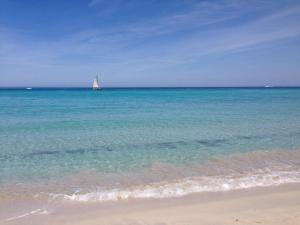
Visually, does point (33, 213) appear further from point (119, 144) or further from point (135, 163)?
point (119, 144)

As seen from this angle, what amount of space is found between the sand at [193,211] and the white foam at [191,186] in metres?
0.34

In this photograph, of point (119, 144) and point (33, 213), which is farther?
point (119, 144)

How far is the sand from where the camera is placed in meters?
5.65

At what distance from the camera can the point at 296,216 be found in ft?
19.1

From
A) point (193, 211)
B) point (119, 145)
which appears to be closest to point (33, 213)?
point (193, 211)

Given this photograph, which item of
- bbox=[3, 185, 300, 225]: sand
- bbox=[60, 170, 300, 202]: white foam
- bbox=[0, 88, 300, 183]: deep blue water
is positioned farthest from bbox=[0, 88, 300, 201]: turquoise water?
bbox=[3, 185, 300, 225]: sand

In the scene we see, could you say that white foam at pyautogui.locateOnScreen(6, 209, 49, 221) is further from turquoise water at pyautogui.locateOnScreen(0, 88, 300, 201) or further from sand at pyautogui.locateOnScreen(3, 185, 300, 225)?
turquoise water at pyautogui.locateOnScreen(0, 88, 300, 201)

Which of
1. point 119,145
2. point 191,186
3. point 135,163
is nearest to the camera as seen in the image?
point 191,186

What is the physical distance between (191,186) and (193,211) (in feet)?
5.47

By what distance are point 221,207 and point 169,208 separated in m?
1.10

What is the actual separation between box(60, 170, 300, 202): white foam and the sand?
1.12ft

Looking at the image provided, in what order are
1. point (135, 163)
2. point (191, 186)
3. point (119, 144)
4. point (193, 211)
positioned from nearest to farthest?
point (193, 211) < point (191, 186) < point (135, 163) < point (119, 144)

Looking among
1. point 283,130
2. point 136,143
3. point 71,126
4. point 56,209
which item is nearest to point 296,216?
point 56,209

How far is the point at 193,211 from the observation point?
6.11 metres
